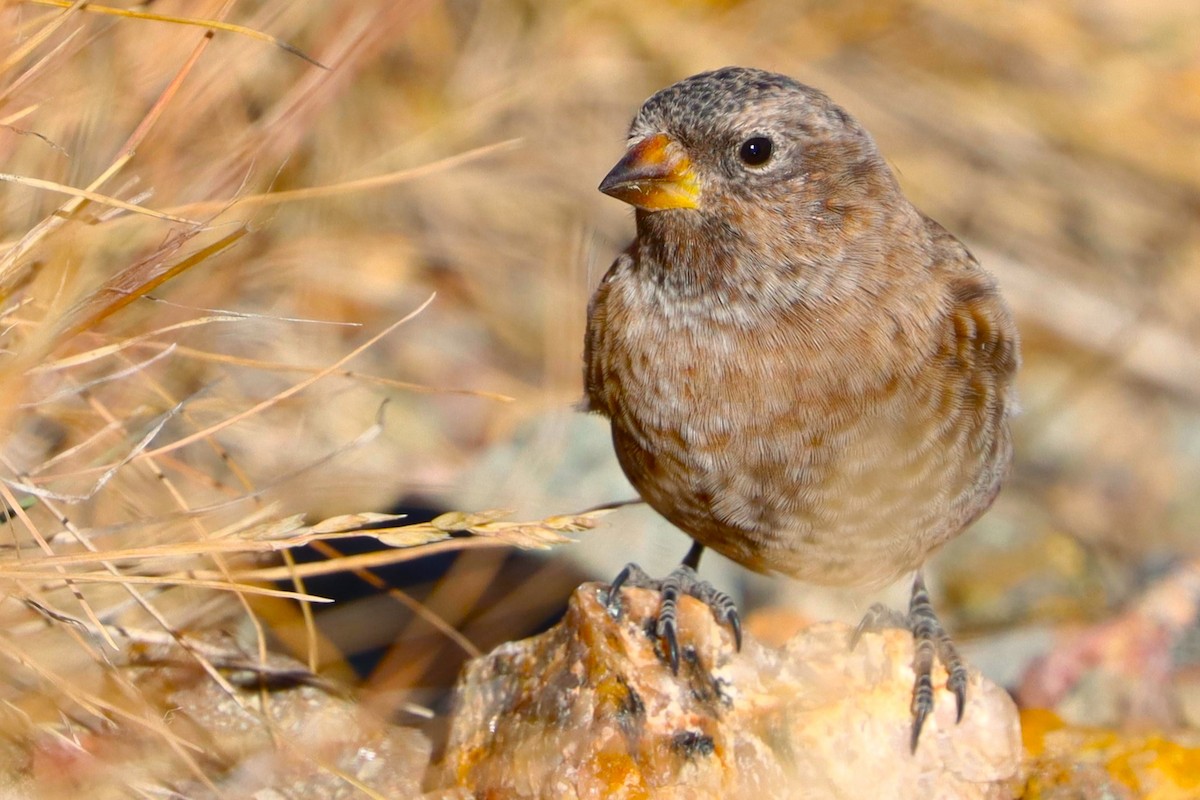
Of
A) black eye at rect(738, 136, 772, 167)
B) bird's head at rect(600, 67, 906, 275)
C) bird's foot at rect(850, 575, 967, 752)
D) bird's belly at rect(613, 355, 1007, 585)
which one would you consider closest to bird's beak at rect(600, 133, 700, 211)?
bird's head at rect(600, 67, 906, 275)

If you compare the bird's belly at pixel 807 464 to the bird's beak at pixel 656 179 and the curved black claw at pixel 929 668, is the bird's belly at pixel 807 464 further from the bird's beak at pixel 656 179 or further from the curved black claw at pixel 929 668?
the bird's beak at pixel 656 179

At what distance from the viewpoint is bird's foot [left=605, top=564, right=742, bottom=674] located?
2.65 meters

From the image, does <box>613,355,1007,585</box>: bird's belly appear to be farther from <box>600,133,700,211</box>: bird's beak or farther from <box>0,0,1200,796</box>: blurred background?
<box>0,0,1200,796</box>: blurred background

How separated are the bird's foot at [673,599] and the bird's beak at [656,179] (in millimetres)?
763

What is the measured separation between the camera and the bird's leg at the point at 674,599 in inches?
105

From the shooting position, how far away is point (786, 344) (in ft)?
8.66

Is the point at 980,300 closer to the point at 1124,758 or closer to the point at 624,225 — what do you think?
the point at 1124,758

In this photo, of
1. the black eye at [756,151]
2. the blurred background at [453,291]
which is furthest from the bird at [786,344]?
the blurred background at [453,291]

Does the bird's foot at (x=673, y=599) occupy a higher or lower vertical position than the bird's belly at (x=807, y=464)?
lower

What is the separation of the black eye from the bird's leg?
2.85ft

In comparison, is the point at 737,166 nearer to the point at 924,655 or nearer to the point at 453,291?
the point at 924,655

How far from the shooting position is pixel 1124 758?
2.75 m

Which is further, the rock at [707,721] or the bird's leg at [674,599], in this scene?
the bird's leg at [674,599]

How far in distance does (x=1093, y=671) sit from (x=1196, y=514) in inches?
53.4
